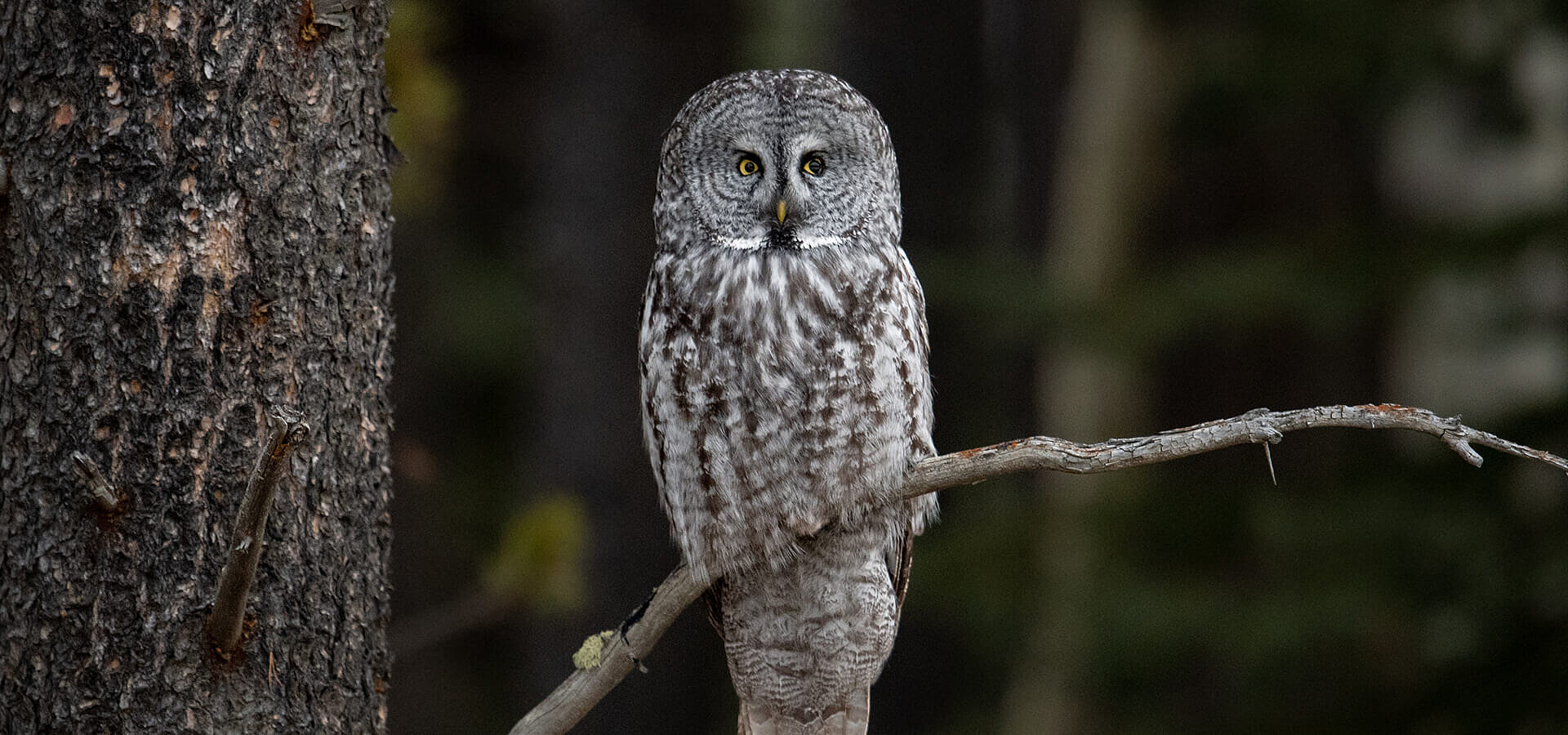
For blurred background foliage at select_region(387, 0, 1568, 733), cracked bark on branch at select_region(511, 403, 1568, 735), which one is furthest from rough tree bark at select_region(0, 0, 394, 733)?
blurred background foliage at select_region(387, 0, 1568, 733)

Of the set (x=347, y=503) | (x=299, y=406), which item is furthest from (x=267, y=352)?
(x=347, y=503)

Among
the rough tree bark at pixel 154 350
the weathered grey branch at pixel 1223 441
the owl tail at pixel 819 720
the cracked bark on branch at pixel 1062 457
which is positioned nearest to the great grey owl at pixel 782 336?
the cracked bark on branch at pixel 1062 457

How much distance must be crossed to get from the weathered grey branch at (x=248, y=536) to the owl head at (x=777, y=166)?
1.19 meters

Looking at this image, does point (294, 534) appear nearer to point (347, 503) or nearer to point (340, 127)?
point (347, 503)

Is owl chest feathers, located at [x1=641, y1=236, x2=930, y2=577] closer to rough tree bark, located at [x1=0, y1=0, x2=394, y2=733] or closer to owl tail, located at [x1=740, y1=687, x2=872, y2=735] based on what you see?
owl tail, located at [x1=740, y1=687, x2=872, y2=735]

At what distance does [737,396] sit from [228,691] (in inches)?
41.8

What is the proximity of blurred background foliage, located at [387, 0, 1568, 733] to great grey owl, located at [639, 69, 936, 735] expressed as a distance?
1525 millimetres

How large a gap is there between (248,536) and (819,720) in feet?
5.60

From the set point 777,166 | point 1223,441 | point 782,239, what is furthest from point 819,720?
point 1223,441

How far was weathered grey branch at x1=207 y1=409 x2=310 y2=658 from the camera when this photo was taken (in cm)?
177

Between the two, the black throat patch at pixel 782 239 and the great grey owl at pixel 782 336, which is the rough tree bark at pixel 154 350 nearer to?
the great grey owl at pixel 782 336

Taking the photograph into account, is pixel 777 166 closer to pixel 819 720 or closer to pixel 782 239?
pixel 782 239

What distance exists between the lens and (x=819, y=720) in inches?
130

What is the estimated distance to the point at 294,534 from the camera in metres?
2.19
